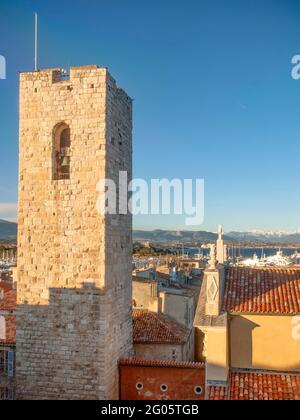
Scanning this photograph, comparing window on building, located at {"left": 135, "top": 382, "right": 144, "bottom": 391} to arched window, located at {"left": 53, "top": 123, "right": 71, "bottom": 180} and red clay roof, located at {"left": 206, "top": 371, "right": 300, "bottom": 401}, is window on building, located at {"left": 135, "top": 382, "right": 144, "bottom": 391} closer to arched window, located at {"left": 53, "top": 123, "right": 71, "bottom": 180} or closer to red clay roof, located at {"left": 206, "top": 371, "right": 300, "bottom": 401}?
red clay roof, located at {"left": 206, "top": 371, "right": 300, "bottom": 401}

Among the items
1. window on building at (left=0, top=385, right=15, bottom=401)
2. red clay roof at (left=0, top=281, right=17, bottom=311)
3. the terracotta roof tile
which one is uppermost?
red clay roof at (left=0, top=281, right=17, bottom=311)

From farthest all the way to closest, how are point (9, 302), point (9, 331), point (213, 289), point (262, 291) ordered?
1. point (9, 302)
2. point (9, 331)
3. point (262, 291)
4. point (213, 289)

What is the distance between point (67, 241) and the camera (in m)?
14.5

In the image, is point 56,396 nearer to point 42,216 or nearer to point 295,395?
point 42,216

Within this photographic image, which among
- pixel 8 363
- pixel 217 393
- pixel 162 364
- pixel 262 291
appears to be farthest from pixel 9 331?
pixel 262 291

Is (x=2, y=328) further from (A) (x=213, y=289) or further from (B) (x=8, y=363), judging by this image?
(A) (x=213, y=289)

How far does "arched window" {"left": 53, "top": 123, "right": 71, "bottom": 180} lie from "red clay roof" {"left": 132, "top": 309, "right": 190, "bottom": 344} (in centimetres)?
802

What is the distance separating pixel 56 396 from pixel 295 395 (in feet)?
23.7

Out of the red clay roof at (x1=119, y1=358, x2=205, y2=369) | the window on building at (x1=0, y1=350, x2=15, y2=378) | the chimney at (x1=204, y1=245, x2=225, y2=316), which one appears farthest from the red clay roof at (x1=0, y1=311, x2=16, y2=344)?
the chimney at (x1=204, y1=245, x2=225, y2=316)

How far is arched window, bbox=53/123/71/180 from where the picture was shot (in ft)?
49.3

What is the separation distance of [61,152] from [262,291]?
791 cm

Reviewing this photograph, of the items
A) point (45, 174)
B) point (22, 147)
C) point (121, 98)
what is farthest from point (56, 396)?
point (121, 98)

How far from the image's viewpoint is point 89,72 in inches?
571

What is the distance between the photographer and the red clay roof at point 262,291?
12820mm
